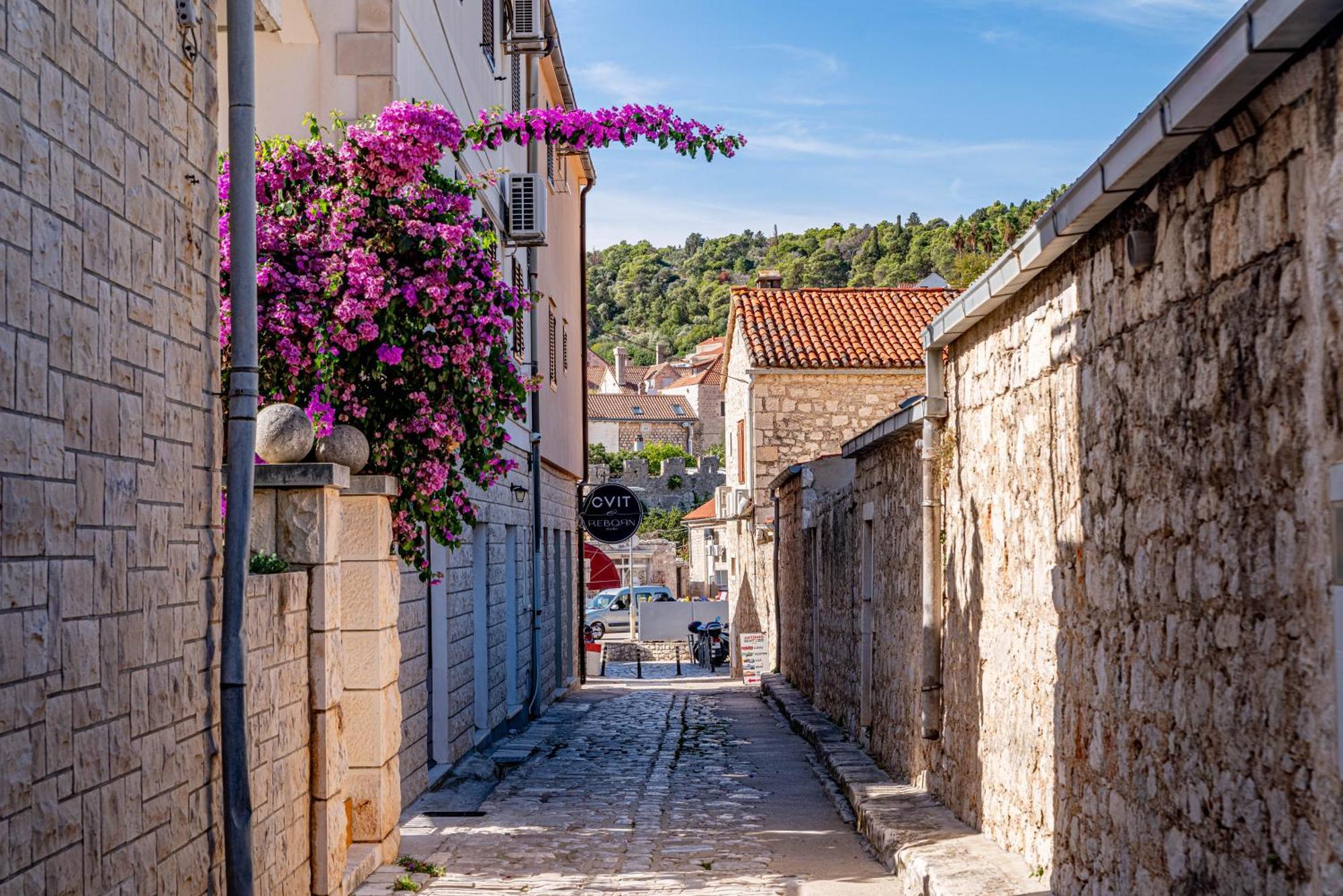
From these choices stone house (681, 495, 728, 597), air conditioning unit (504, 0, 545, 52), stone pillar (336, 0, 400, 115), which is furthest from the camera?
stone house (681, 495, 728, 597)

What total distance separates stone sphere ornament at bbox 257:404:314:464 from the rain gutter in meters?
3.30

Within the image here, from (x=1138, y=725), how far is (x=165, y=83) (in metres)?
4.05

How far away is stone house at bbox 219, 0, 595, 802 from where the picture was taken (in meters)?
9.33

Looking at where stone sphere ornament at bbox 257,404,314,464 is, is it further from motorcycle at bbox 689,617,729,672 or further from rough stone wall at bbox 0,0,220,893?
motorcycle at bbox 689,617,729,672

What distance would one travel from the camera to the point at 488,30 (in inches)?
587

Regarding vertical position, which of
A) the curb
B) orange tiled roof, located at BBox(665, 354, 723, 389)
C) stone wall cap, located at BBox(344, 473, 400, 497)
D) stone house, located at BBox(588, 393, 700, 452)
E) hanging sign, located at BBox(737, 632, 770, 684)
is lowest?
hanging sign, located at BBox(737, 632, 770, 684)

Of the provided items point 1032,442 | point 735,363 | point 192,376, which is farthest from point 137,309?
point 735,363

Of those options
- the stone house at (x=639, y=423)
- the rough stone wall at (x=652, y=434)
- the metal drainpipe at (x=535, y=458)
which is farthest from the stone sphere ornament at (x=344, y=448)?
the rough stone wall at (x=652, y=434)

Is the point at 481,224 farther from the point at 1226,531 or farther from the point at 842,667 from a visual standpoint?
the point at 842,667

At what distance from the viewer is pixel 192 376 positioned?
5152 mm

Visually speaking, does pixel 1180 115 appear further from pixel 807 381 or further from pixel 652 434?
pixel 652 434

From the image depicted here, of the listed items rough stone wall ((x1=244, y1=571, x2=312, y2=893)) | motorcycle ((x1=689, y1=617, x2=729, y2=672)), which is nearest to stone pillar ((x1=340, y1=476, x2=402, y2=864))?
rough stone wall ((x1=244, y1=571, x2=312, y2=893))

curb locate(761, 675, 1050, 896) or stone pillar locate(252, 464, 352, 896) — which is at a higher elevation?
stone pillar locate(252, 464, 352, 896)

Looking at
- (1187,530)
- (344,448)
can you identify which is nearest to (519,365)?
(344,448)
